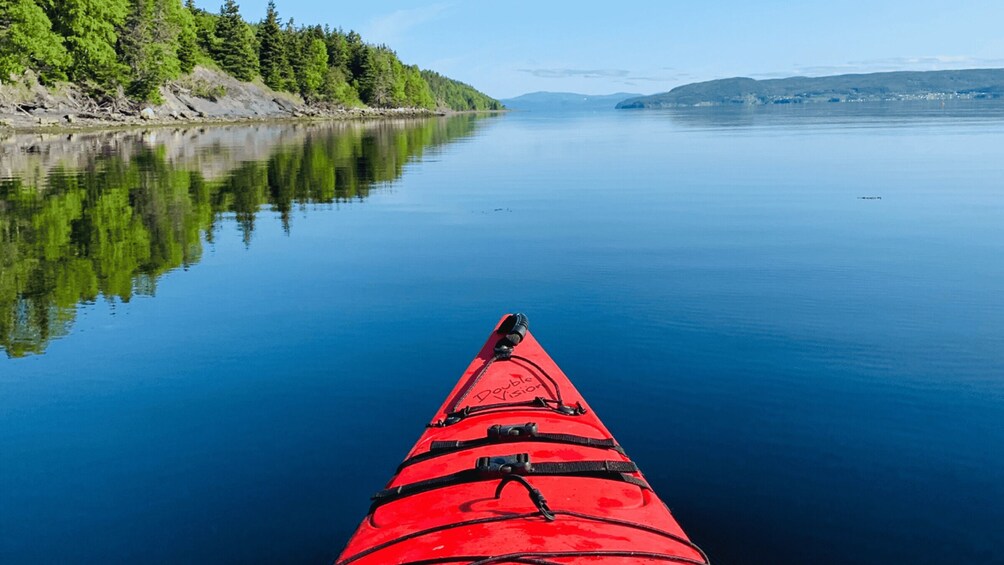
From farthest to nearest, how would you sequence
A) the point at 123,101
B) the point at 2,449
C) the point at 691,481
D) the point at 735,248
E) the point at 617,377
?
the point at 123,101 → the point at 735,248 → the point at 617,377 → the point at 2,449 → the point at 691,481

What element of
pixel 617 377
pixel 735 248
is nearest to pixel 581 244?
pixel 735 248

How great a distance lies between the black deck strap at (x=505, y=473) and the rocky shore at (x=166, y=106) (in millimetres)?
74549

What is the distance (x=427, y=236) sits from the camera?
21.2m

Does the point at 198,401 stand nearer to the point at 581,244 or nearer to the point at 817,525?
the point at 817,525

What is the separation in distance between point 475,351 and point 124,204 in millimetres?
19340

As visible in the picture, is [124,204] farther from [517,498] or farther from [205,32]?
[205,32]

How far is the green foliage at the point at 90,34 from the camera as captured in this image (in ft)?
231

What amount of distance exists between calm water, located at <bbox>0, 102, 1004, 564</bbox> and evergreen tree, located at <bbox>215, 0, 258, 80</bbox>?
99134 mm

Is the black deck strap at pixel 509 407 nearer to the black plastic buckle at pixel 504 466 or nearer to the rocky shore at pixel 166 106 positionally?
the black plastic buckle at pixel 504 466

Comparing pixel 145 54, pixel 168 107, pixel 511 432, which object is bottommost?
pixel 511 432

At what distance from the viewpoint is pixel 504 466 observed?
522cm

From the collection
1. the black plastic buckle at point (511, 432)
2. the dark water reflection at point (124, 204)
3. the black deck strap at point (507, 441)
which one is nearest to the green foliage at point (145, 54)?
the dark water reflection at point (124, 204)

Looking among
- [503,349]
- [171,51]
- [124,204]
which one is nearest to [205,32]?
[171,51]

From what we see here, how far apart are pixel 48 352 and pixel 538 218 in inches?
601
